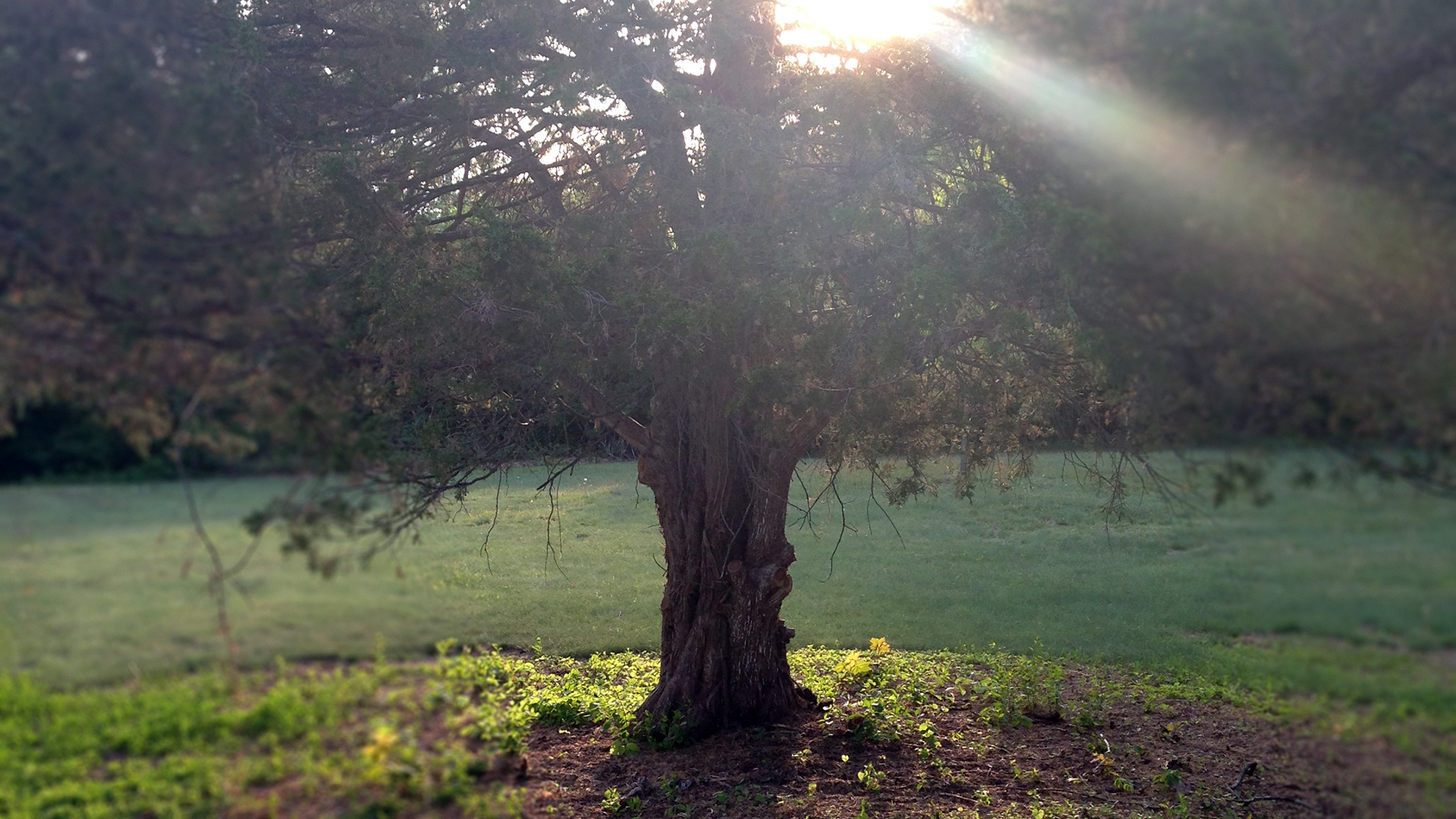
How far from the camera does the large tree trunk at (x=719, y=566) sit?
267 inches

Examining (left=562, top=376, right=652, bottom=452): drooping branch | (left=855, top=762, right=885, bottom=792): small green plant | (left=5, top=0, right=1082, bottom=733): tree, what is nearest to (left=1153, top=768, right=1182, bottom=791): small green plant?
(left=855, top=762, right=885, bottom=792): small green plant

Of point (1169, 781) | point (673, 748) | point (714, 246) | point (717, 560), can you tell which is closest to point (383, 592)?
point (714, 246)

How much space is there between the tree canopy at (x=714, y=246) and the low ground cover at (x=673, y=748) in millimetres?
559

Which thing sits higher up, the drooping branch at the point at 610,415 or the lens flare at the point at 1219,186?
the lens flare at the point at 1219,186

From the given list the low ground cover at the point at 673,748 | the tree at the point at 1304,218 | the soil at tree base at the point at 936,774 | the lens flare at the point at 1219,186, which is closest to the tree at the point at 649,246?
the soil at tree base at the point at 936,774

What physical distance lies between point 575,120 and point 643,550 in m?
6.54

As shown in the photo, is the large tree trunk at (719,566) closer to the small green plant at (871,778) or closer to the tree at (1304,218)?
the small green plant at (871,778)

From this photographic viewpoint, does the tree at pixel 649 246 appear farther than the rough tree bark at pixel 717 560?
No

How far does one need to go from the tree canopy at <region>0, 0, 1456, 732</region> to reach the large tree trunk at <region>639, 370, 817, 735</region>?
0.03 m

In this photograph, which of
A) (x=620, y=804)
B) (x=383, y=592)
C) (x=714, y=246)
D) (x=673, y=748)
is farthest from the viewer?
(x=673, y=748)

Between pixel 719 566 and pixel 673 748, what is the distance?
4.33ft

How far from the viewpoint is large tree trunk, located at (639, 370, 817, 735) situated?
678 cm

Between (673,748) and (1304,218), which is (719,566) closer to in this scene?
(673,748)

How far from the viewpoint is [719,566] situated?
282 inches
